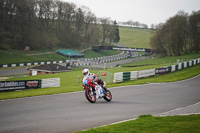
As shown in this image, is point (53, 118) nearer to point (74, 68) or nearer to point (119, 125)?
point (119, 125)

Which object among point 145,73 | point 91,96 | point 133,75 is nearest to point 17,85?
point 91,96

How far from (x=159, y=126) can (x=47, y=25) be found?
90402 mm

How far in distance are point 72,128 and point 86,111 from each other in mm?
3249

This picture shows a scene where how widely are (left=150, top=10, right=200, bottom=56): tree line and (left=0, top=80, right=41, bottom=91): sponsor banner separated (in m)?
55.9

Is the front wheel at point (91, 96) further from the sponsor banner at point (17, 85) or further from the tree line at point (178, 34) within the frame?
the tree line at point (178, 34)

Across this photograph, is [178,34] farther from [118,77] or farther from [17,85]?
[17,85]

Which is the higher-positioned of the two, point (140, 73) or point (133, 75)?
point (140, 73)

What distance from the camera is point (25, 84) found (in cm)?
2623

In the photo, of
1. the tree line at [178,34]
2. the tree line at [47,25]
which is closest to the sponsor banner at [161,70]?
the tree line at [178,34]

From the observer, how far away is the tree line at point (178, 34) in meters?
74.6

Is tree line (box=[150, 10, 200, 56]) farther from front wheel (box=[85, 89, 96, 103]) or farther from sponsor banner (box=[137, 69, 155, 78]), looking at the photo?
front wheel (box=[85, 89, 96, 103])

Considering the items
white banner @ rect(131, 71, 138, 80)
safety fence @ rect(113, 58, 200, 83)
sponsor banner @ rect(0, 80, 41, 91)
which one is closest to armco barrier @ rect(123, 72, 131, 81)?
safety fence @ rect(113, 58, 200, 83)

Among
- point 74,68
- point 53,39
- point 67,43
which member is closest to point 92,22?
point 67,43

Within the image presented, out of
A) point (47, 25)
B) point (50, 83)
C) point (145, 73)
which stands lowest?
point (50, 83)
